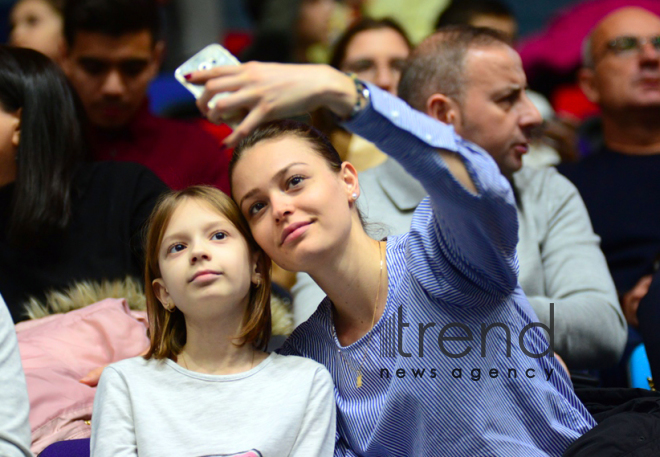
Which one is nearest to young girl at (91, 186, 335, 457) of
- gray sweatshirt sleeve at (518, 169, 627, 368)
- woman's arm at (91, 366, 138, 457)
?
woman's arm at (91, 366, 138, 457)

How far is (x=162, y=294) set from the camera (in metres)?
1.33

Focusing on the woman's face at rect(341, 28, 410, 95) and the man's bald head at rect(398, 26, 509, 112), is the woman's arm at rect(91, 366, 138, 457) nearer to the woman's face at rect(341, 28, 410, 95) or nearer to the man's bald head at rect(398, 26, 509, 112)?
the man's bald head at rect(398, 26, 509, 112)

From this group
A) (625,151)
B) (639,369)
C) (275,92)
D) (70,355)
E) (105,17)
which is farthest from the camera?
(625,151)

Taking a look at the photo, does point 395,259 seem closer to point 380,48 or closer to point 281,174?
point 281,174

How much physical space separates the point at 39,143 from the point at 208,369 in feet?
2.31

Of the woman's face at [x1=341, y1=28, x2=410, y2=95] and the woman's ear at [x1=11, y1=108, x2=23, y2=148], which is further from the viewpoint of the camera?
the woman's face at [x1=341, y1=28, x2=410, y2=95]

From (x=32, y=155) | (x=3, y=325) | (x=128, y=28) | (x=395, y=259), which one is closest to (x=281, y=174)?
(x=395, y=259)

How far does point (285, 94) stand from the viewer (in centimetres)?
99

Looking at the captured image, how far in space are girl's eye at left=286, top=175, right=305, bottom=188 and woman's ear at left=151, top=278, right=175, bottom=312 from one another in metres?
0.29

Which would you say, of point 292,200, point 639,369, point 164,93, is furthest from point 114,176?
point 164,93

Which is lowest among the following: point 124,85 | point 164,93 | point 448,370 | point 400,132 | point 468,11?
point 164,93

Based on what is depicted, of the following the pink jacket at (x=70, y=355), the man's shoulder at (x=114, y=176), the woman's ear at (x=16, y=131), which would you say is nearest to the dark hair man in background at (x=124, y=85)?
the man's shoulder at (x=114, y=176)

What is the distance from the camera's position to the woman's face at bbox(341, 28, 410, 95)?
93.2 inches

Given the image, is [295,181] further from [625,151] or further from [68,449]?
[625,151]
